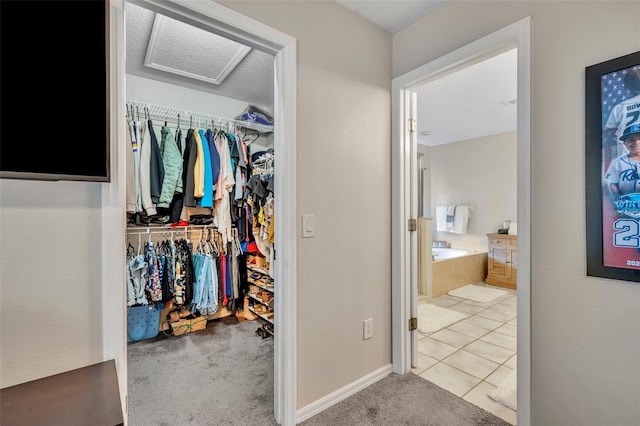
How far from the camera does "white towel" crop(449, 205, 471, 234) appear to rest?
216 inches

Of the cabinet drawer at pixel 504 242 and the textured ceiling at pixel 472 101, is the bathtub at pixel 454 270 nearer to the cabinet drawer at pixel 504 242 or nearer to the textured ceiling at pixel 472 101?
the cabinet drawer at pixel 504 242

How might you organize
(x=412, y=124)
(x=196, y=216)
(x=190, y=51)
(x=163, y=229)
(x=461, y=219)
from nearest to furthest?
(x=412, y=124), (x=190, y=51), (x=163, y=229), (x=196, y=216), (x=461, y=219)

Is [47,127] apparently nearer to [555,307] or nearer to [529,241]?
[529,241]

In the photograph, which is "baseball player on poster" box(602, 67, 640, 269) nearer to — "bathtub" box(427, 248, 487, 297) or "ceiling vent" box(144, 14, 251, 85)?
"ceiling vent" box(144, 14, 251, 85)

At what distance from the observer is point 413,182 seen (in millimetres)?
2174

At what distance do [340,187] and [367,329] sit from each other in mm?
985

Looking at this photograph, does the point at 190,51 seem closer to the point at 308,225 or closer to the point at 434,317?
the point at 308,225

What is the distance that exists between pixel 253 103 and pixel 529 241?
9.97ft

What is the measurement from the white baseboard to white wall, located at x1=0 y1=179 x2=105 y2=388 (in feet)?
3.69

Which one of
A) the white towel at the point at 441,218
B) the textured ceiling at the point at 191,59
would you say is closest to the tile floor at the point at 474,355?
the white towel at the point at 441,218

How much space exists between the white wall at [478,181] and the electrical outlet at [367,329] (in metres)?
4.19

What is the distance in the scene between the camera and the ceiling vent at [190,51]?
206cm

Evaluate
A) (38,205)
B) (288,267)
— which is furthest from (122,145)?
(288,267)

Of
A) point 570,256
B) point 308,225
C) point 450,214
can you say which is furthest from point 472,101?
point 308,225
